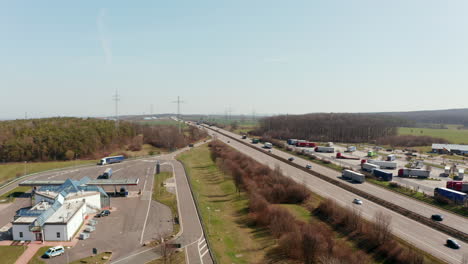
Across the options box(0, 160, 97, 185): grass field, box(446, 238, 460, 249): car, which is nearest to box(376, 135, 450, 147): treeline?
box(446, 238, 460, 249): car

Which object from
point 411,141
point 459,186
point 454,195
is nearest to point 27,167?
point 454,195

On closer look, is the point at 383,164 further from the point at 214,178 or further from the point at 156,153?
the point at 156,153

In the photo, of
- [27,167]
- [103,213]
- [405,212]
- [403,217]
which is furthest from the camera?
[27,167]

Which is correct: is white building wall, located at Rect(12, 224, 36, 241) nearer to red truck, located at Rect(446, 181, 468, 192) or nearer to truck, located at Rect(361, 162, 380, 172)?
truck, located at Rect(361, 162, 380, 172)

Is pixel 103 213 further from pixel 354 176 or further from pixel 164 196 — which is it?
pixel 354 176

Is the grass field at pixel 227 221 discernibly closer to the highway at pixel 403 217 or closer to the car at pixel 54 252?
the highway at pixel 403 217

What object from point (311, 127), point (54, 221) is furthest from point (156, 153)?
point (311, 127)
